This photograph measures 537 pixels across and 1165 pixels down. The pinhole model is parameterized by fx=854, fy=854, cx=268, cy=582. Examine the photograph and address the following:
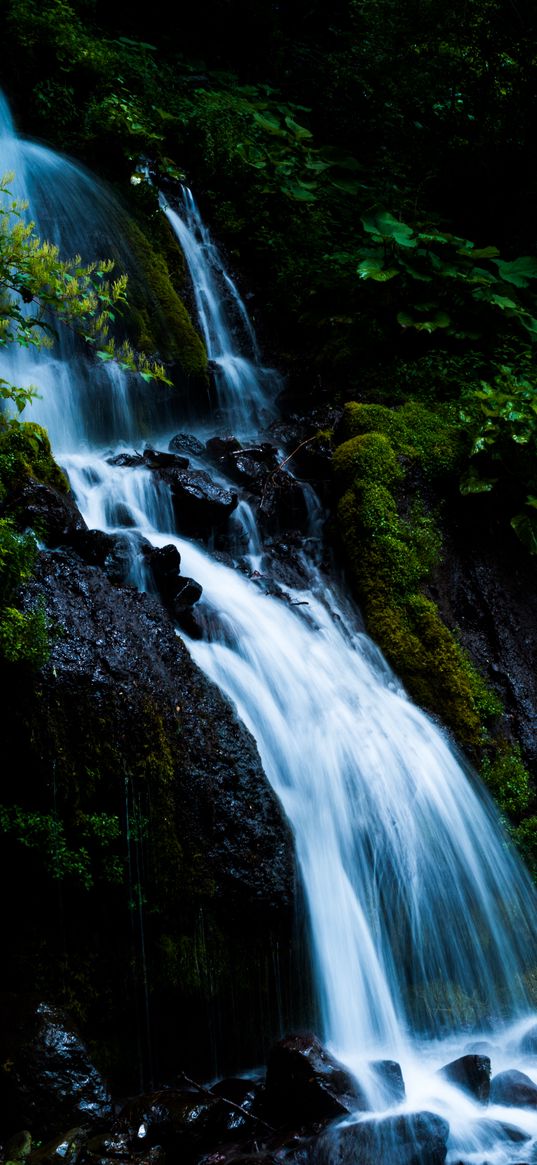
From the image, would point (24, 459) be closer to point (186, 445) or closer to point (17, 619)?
point (17, 619)

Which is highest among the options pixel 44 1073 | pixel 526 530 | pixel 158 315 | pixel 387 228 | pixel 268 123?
pixel 268 123

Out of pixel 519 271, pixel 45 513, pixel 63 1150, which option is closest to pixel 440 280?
pixel 519 271

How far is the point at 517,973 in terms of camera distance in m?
5.14

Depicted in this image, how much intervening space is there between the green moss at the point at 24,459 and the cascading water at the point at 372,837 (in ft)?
2.83

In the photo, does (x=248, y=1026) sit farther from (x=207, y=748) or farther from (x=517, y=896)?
(x=517, y=896)

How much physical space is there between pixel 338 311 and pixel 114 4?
7855 mm

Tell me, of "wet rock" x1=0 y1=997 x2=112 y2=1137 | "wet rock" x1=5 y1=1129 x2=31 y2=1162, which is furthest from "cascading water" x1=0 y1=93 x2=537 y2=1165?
"wet rock" x1=5 y1=1129 x2=31 y2=1162

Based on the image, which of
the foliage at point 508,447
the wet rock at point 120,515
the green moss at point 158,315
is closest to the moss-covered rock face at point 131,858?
the wet rock at point 120,515

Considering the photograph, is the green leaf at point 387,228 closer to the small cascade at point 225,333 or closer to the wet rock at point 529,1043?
the small cascade at point 225,333

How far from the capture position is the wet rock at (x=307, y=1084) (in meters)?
3.68

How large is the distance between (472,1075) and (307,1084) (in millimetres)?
918

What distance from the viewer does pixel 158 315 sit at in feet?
29.5

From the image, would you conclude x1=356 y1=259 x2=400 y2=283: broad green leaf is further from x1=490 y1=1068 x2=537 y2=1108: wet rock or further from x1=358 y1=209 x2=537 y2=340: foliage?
x1=490 y1=1068 x2=537 y2=1108: wet rock

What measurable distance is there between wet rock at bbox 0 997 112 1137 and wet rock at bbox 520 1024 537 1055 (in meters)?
2.31
